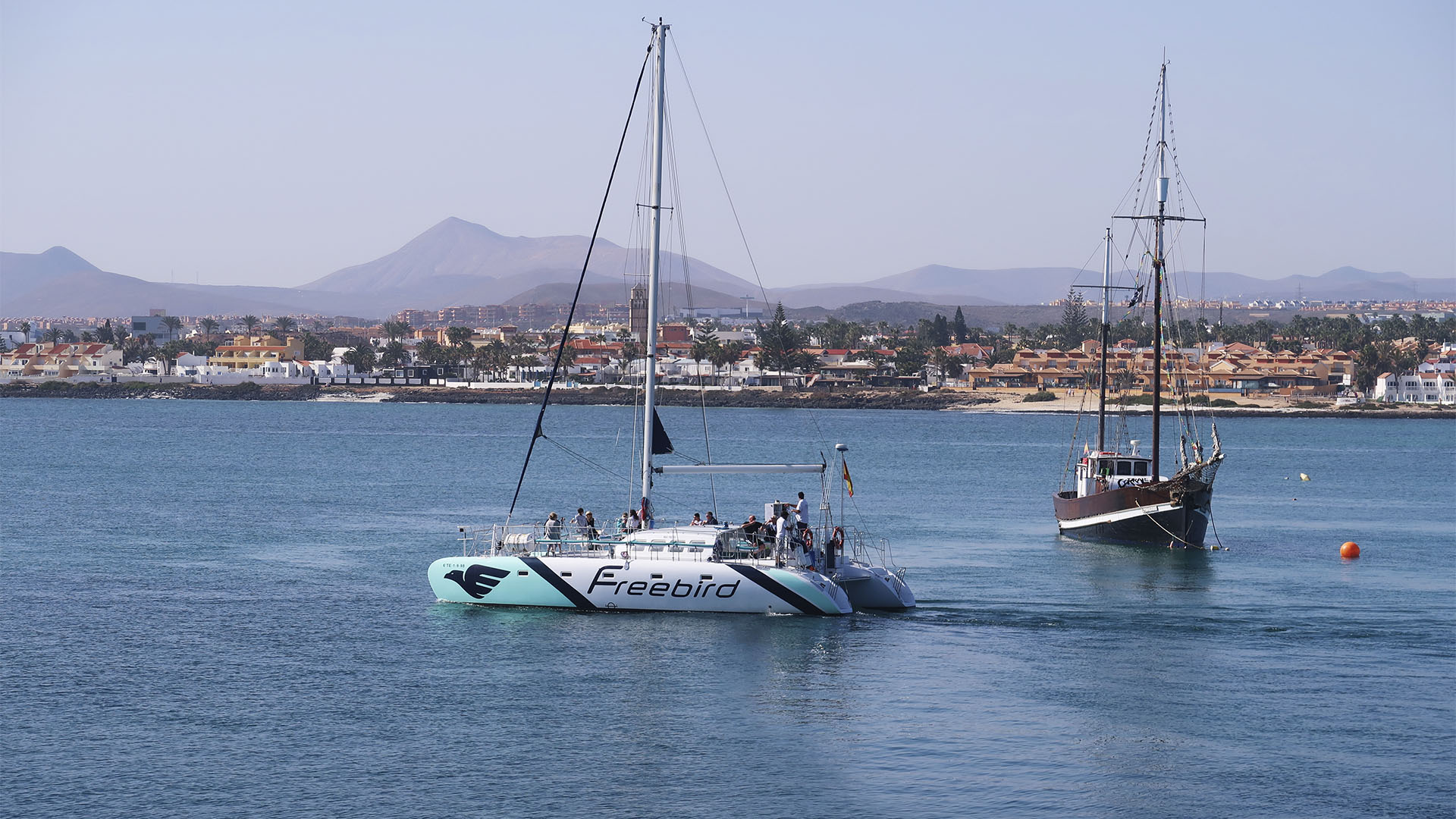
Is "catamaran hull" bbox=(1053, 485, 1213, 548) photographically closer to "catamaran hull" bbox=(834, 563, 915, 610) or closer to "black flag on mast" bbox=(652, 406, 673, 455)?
"catamaran hull" bbox=(834, 563, 915, 610)

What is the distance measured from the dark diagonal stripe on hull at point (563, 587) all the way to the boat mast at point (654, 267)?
249 cm

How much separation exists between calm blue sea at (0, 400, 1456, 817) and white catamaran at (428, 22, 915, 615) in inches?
24.6

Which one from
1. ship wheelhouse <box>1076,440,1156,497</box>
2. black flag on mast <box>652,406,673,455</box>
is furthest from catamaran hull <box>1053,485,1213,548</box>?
black flag on mast <box>652,406,673,455</box>

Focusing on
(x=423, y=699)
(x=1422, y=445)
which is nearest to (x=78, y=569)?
(x=423, y=699)

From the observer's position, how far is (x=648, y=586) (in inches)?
1506

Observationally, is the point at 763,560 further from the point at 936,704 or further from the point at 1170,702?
the point at 1170,702

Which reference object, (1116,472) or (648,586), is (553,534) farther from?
(1116,472)

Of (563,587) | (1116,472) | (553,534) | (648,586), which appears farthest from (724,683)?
(1116,472)

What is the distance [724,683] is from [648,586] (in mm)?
6499

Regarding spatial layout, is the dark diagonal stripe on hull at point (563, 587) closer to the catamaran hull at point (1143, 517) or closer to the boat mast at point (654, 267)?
the boat mast at point (654, 267)

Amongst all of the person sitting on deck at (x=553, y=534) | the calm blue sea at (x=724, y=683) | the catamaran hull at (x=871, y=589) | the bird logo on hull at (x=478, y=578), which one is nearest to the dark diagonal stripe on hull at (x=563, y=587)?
the calm blue sea at (x=724, y=683)

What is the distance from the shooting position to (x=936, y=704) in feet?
100

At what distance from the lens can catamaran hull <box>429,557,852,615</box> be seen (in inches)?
1485

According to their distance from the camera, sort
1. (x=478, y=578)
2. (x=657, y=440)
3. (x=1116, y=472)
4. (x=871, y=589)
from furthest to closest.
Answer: (x=1116, y=472)
(x=657, y=440)
(x=871, y=589)
(x=478, y=578)
